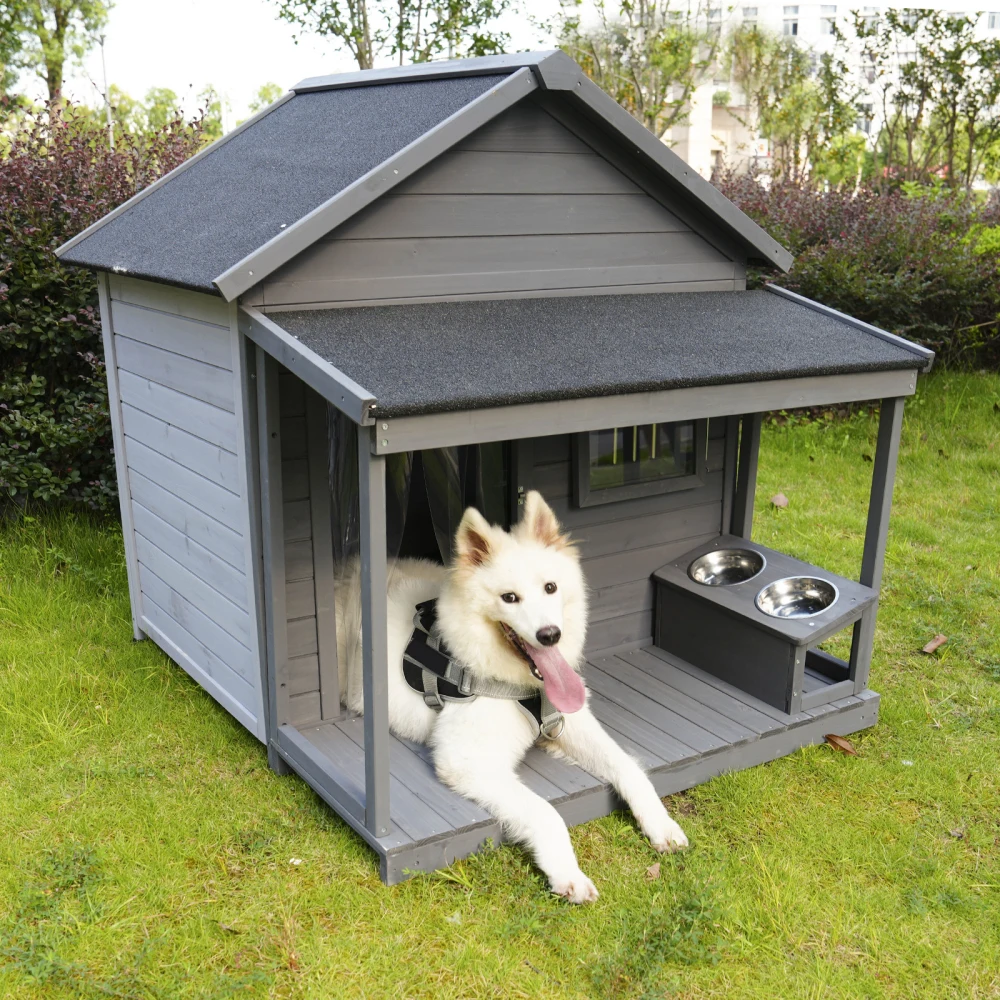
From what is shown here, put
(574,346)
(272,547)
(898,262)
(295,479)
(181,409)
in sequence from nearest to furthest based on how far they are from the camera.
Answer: (574,346)
(272,547)
(295,479)
(181,409)
(898,262)

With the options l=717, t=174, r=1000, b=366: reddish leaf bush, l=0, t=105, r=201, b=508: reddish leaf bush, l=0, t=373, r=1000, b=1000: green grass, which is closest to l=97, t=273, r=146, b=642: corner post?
l=0, t=373, r=1000, b=1000: green grass

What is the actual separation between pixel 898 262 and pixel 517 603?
24.1ft

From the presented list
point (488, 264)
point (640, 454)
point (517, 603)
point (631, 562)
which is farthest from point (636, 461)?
point (517, 603)

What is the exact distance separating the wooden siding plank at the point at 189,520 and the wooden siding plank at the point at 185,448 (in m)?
0.19

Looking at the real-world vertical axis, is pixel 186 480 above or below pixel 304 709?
above

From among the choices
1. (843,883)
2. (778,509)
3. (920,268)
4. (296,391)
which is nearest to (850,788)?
(843,883)

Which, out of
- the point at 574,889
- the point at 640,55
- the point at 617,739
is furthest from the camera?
the point at 640,55

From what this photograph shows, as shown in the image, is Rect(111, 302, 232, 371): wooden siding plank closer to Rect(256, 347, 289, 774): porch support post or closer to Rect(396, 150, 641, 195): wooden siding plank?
Rect(256, 347, 289, 774): porch support post

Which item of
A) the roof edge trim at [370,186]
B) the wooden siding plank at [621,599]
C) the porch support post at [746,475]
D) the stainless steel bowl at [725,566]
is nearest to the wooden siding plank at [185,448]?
the roof edge trim at [370,186]

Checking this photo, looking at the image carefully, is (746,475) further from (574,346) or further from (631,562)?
(574,346)

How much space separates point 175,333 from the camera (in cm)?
400

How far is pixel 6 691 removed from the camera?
4.50 m

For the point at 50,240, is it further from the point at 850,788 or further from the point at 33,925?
the point at 850,788

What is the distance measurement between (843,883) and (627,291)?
2456 mm
